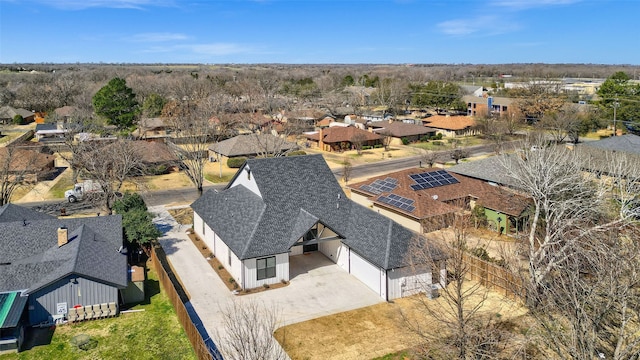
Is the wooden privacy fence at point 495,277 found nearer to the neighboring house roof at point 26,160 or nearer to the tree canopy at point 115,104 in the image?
the neighboring house roof at point 26,160

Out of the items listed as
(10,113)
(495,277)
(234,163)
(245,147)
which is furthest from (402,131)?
(10,113)

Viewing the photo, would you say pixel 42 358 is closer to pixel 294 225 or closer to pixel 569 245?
pixel 294 225

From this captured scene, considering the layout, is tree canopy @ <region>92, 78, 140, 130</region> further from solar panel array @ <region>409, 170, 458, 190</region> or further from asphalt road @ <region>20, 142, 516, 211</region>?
solar panel array @ <region>409, 170, 458, 190</region>

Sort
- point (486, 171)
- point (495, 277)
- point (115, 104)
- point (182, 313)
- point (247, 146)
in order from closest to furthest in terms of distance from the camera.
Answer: point (182, 313)
point (495, 277)
point (486, 171)
point (247, 146)
point (115, 104)

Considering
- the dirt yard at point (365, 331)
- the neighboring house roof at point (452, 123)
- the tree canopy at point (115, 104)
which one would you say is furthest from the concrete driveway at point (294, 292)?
the neighboring house roof at point (452, 123)

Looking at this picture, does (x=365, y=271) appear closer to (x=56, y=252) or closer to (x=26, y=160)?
(x=56, y=252)

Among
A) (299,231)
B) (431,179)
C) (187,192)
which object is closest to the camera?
(299,231)

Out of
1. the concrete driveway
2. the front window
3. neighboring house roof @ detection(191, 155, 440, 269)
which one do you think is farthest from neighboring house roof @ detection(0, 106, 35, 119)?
the front window
